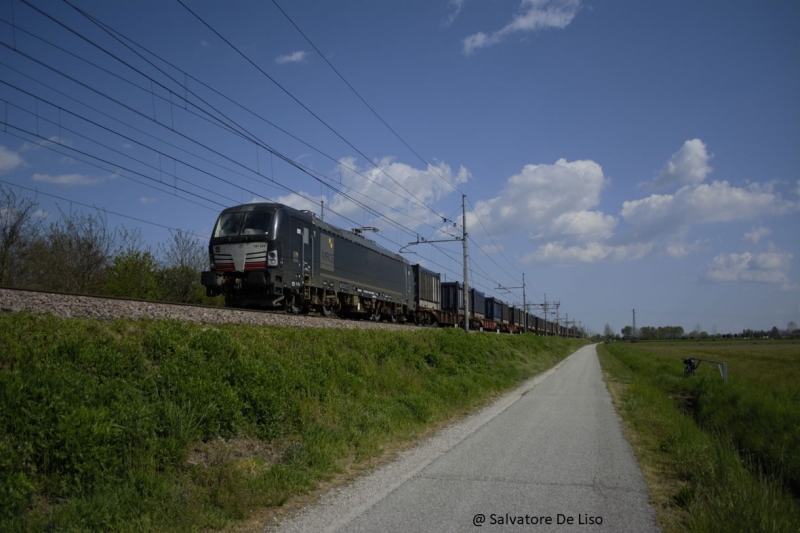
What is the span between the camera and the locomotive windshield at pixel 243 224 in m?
17.9

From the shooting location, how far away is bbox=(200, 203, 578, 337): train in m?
17.6

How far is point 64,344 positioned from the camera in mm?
6586

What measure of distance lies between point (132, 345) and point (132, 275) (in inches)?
968

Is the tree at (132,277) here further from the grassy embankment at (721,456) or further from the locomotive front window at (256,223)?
the grassy embankment at (721,456)

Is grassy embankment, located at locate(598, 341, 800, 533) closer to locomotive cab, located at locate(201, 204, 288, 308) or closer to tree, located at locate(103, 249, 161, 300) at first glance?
locomotive cab, located at locate(201, 204, 288, 308)

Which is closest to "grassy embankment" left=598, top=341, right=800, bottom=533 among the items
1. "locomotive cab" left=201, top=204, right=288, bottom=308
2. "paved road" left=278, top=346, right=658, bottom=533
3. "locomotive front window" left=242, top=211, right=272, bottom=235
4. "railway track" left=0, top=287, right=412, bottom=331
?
"paved road" left=278, top=346, right=658, bottom=533

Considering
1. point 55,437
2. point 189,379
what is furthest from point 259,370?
point 55,437

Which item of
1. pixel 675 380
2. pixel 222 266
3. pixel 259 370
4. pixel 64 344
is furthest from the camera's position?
pixel 675 380

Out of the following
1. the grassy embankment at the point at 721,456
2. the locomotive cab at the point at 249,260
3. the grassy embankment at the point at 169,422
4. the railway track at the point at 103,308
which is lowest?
the grassy embankment at the point at 721,456

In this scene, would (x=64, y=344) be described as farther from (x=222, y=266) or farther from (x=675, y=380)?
(x=675, y=380)

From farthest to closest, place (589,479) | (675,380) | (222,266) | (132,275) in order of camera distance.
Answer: (132,275)
(675,380)
(222,266)
(589,479)

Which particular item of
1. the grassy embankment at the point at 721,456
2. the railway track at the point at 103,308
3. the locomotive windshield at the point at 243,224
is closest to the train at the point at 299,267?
the locomotive windshield at the point at 243,224

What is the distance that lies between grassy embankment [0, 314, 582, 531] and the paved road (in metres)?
0.77

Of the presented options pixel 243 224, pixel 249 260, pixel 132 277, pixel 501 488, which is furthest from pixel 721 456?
pixel 132 277
